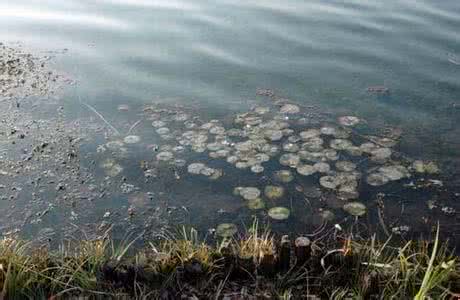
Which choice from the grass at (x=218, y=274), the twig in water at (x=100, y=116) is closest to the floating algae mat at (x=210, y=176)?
the twig in water at (x=100, y=116)

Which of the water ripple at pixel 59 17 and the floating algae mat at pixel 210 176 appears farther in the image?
the water ripple at pixel 59 17

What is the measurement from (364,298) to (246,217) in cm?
168

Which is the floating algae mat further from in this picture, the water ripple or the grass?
the water ripple

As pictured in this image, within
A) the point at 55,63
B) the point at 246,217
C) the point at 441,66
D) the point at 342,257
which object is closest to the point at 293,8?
the point at 441,66

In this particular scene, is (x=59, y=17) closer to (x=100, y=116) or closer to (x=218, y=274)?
(x=100, y=116)

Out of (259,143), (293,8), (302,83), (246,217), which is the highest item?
(293,8)

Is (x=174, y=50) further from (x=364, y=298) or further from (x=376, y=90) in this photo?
(x=364, y=298)

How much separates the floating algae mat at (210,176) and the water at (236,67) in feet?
0.11

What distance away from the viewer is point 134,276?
12.9ft

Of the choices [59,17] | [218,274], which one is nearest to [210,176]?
[218,274]

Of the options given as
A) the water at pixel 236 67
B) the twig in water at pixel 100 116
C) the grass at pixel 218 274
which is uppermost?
the water at pixel 236 67

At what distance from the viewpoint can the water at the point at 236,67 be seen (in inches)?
217

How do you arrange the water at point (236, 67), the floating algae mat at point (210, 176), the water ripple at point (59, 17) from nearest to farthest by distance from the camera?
the floating algae mat at point (210, 176), the water at point (236, 67), the water ripple at point (59, 17)

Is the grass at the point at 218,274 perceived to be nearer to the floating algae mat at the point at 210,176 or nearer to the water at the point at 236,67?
the floating algae mat at the point at 210,176
